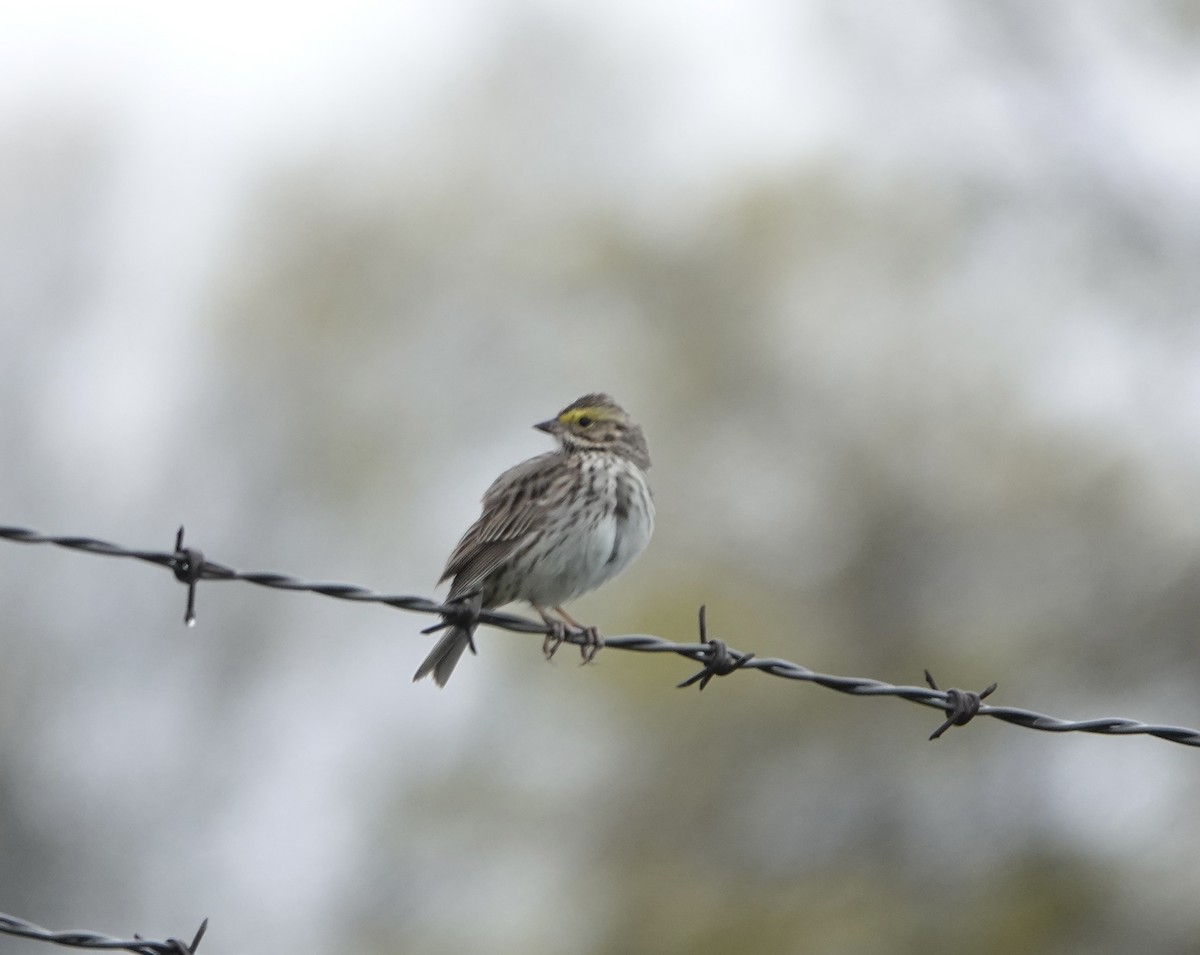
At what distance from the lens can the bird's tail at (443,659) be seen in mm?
8375

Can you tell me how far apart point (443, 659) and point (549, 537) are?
74 centimetres

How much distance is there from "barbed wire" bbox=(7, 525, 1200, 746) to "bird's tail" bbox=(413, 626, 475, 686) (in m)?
2.46

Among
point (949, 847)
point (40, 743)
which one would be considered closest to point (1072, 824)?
point (949, 847)

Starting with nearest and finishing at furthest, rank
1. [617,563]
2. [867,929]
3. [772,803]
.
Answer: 1. [617,563]
2. [867,929]
3. [772,803]

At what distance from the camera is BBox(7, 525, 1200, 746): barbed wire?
5090mm

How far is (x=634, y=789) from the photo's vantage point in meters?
21.5

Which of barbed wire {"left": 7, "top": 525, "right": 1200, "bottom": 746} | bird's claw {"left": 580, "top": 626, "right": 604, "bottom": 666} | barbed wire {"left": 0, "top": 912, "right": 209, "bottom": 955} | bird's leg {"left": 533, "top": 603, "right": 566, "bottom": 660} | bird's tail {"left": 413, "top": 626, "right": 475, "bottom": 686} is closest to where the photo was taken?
barbed wire {"left": 0, "top": 912, "right": 209, "bottom": 955}

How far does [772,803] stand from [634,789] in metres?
1.63

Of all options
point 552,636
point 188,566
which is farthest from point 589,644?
point 188,566

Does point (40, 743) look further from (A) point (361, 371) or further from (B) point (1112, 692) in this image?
(B) point (1112, 692)

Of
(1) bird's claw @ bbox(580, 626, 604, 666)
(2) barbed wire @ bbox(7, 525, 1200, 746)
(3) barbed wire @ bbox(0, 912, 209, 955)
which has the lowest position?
(3) barbed wire @ bbox(0, 912, 209, 955)

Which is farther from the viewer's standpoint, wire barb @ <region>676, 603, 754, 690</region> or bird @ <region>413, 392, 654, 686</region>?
bird @ <region>413, 392, 654, 686</region>

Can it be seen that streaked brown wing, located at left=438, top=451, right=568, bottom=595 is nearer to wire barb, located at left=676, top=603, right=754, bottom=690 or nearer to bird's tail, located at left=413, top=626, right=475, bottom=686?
bird's tail, located at left=413, top=626, right=475, bottom=686

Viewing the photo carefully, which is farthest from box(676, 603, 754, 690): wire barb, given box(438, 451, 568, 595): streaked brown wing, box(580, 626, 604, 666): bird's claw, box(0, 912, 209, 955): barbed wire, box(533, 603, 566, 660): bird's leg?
box(438, 451, 568, 595): streaked brown wing
